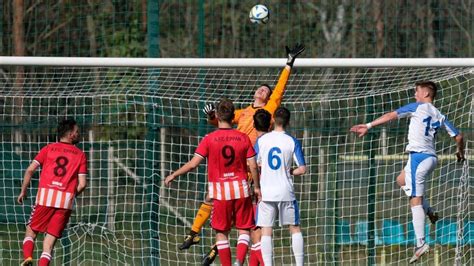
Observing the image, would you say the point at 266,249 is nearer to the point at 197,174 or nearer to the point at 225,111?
the point at 225,111

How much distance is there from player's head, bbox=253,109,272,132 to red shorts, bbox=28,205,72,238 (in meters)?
2.36

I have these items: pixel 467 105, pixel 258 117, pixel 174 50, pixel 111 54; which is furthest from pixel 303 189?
pixel 111 54

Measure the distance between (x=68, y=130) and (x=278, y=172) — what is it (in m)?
2.40

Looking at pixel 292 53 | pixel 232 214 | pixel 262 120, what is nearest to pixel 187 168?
pixel 232 214

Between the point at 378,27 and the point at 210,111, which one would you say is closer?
the point at 210,111

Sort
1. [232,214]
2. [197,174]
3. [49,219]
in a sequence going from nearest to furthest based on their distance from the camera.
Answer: [232,214], [49,219], [197,174]

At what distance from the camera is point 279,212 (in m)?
12.8

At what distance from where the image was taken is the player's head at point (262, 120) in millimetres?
12742

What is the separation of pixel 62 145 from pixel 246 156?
82.8 inches

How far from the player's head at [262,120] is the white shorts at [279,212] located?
786mm

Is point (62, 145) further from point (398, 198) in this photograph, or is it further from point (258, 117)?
point (398, 198)

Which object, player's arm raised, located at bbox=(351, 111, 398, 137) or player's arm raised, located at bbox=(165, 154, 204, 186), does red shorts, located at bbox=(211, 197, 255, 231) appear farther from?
player's arm raised, located at bbox=(351, 111, 398, 137)

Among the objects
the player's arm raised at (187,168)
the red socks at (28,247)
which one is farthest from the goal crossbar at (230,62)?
the red socks at (28,247)

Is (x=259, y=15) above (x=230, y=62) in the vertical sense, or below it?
above
